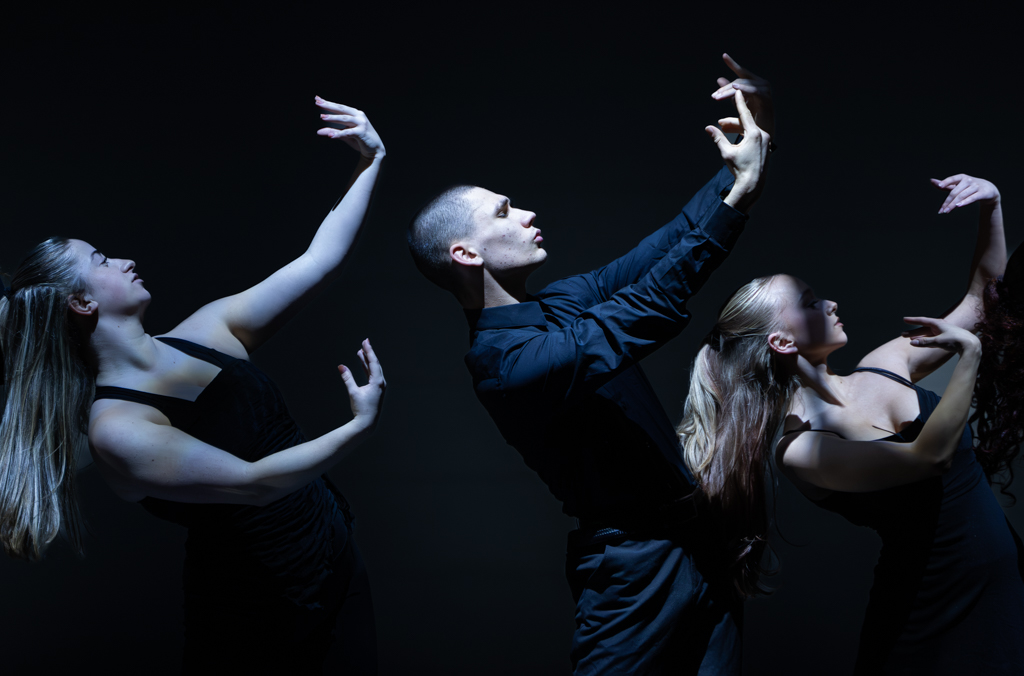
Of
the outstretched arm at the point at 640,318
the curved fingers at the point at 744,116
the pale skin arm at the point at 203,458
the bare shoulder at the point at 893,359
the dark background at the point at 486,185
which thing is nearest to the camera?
the outstretched arm at the point at 640,318

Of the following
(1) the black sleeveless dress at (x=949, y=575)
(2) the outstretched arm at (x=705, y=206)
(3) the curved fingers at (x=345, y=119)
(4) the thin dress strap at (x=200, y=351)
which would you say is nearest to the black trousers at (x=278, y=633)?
(4) the thin dress strap at (x=200, y=351)

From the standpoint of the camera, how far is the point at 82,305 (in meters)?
1.82

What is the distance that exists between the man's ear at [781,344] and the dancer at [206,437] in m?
1.04

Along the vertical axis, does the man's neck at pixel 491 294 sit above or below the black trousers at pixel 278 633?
above

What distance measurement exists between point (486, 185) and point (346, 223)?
105cm

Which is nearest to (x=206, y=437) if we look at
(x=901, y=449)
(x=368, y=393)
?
A: (x=368, y=393)

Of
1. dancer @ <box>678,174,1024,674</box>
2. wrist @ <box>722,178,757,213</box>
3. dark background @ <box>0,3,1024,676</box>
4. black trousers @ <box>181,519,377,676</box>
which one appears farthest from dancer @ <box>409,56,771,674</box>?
dark background @ <box>0,3,1024,676</box>

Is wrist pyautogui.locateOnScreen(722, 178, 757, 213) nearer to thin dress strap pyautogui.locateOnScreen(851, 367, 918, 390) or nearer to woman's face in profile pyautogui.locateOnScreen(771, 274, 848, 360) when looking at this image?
woman's face in profile pyautogui.locateOnScreen(771, 274, 848, 360)

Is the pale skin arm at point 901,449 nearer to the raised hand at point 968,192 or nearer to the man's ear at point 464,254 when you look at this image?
the raised hand at point 968,192

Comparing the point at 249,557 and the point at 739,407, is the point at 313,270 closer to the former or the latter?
the point at 249,557

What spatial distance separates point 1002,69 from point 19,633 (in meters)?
4.22

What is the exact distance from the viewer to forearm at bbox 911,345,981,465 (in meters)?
1.83

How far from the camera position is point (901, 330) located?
3.01 m

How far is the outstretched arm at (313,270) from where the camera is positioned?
2.04 meters
